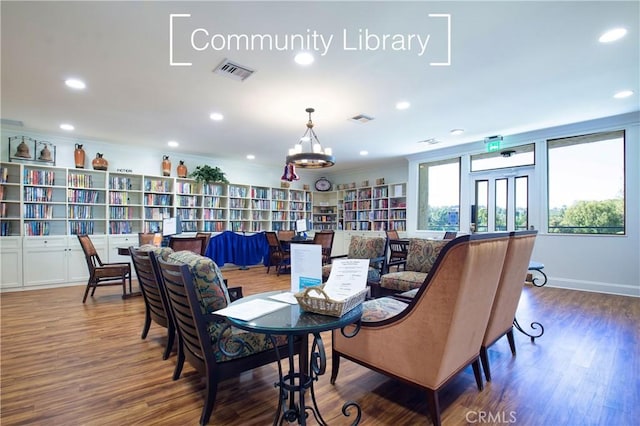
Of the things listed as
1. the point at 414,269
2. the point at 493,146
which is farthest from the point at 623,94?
the point at 414,269

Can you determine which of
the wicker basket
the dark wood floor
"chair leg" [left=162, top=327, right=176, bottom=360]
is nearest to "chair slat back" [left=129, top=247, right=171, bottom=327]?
"chair leg" [left=162, top=327, right=176, bottom=360]

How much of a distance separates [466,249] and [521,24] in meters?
1.99

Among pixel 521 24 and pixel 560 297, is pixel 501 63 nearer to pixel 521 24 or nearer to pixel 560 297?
pixel 521 24

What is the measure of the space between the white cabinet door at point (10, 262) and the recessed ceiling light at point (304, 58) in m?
5.41

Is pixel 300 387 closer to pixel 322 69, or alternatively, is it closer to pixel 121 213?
pixel 322 69

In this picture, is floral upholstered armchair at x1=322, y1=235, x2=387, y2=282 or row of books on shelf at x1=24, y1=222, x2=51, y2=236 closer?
floral upholstered armchair at x1=322, y1=235, x2=387, y2=282

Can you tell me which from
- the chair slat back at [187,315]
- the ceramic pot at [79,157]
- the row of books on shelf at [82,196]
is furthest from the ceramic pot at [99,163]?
the chair slat back at [187,315]

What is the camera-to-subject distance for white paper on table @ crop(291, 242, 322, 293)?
1676 mm

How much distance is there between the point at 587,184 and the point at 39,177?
905cm

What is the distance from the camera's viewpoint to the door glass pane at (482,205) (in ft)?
19.7

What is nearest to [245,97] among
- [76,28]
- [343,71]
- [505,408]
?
[343,71]

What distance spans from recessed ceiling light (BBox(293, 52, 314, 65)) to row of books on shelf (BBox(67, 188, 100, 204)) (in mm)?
5052

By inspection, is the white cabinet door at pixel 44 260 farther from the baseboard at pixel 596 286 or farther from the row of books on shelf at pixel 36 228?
the baseboard at pixel 596 286

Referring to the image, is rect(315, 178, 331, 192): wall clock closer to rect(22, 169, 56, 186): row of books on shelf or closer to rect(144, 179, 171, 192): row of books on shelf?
rect(144, 179, 171, 192): row of books on shelf
